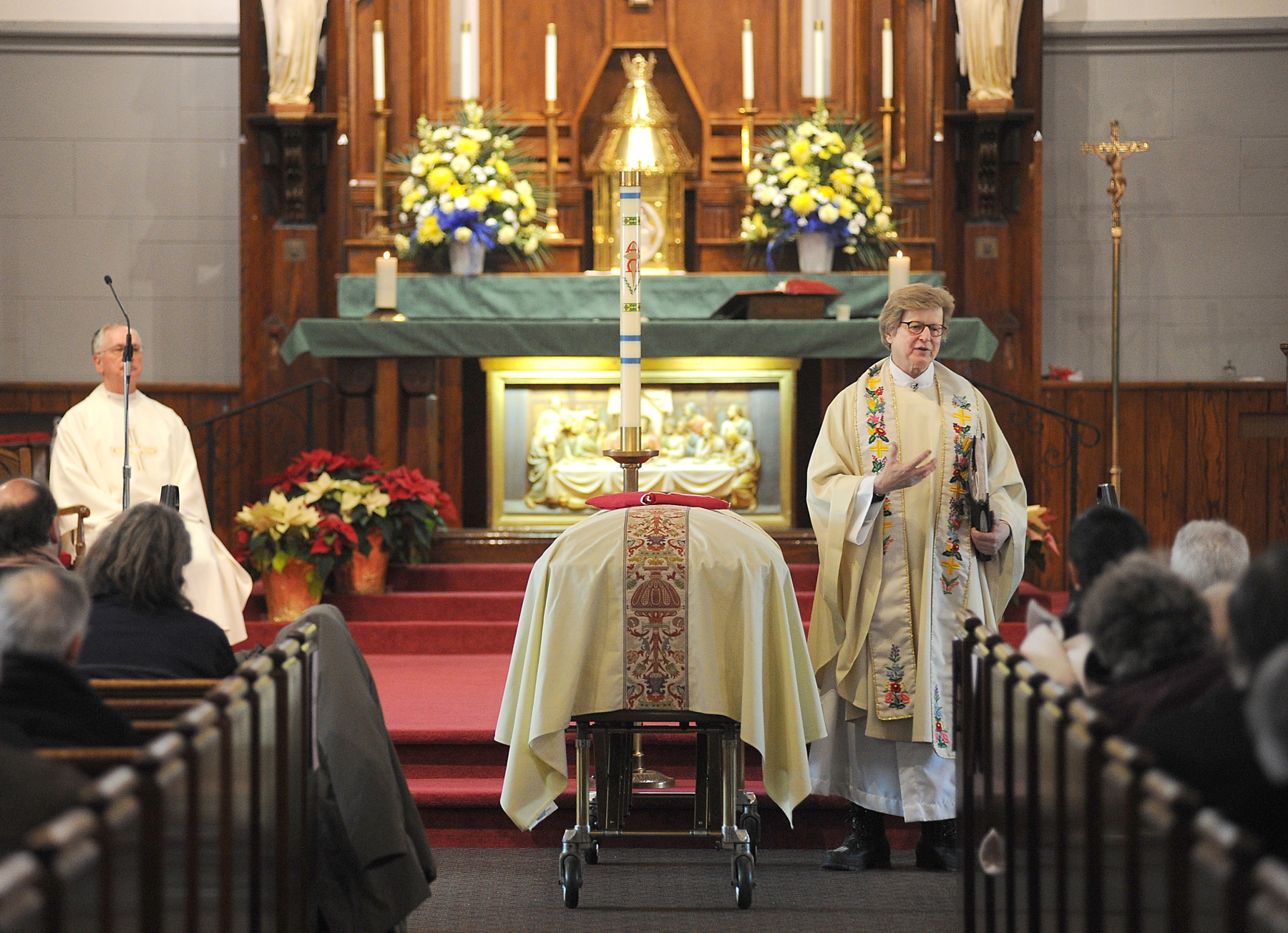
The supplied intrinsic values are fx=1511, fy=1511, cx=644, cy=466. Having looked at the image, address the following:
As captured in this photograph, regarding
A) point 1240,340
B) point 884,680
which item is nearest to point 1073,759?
point 884,680

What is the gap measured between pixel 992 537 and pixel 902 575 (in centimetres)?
30

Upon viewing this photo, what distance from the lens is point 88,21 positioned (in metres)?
8.76

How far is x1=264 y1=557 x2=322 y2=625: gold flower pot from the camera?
253 inches

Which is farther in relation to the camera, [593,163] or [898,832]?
[593,163]

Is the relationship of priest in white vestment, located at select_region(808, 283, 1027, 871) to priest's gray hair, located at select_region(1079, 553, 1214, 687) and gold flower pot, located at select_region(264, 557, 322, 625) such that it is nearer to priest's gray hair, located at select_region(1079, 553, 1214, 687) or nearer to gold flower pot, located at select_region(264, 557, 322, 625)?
priest's gray hair, located at select_region(1079, 553, 1214, 687)

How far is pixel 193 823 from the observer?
86.2 inches

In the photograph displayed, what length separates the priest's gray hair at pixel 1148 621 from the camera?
238 centimetres

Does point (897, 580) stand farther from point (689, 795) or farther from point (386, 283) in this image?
point (386, 283)

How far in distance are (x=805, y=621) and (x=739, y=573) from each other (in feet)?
8.63

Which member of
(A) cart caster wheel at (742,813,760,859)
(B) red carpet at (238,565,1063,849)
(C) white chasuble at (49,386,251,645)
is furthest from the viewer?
(C) white chasuble at (49,386,251,645)

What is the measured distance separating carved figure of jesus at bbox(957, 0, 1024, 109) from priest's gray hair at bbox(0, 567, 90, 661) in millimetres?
6318

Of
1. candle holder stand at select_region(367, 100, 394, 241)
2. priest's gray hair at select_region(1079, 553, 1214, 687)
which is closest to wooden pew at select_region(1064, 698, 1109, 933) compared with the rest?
priest's gray hair at select_region(1079, 553, 1214, 687)

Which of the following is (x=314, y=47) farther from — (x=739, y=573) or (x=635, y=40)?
(x=739, y=573)

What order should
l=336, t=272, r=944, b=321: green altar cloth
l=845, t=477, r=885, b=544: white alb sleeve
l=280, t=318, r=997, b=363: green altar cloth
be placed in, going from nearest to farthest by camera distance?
l=845, t=477, r=885, b=544: white alb sleeve < l=280, t=318, r=997, b=363: green altar cloth < l=336, t=272, r=944, b=321: green altar cloth
